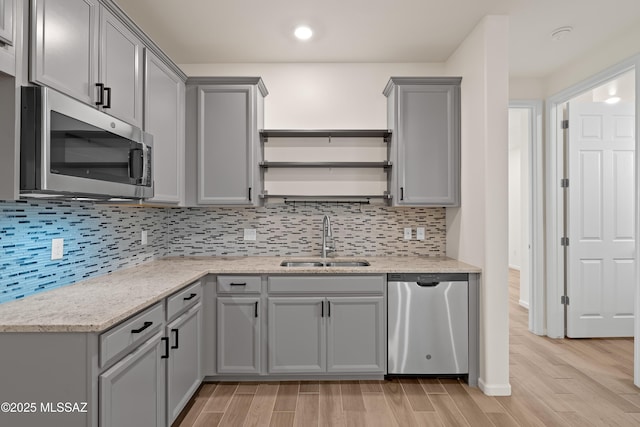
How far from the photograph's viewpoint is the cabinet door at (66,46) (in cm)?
149

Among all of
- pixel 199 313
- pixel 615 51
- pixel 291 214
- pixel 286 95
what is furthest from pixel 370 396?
pixel 615 51

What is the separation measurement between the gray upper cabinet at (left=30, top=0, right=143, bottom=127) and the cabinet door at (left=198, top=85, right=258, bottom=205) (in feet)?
2.61

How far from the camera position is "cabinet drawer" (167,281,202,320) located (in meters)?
2.13

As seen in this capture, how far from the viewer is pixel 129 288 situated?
2.05 meters

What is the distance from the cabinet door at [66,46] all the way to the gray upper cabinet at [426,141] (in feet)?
7.22

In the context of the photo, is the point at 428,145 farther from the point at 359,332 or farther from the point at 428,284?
the point at 359,332

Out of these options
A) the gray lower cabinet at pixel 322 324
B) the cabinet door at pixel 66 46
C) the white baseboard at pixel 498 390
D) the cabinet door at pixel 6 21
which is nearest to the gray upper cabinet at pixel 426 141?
the gray lower cabinet at pixel 322 324

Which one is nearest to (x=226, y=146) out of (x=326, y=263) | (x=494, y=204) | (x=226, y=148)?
(x=226, y=148)

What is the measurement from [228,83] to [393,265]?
6.63 ft

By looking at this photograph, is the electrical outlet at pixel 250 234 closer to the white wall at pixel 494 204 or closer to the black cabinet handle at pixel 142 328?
the black cabinet handle at pixel 142 328

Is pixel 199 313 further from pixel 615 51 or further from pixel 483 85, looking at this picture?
pixel 615 51

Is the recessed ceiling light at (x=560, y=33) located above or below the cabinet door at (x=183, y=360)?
above

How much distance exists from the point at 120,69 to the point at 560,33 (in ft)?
10.7

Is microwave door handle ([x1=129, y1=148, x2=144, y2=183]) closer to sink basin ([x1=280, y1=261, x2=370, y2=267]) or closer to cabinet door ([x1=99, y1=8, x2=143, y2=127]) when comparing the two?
cabinet door ([x1=99, y1=8, x2=143, y2=127])
